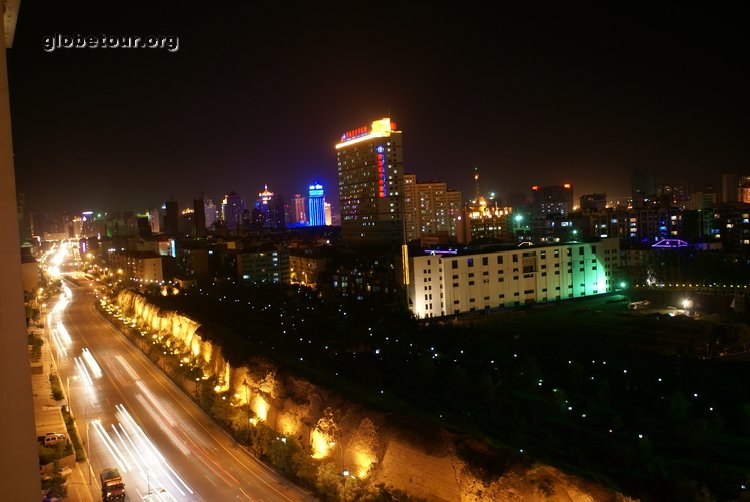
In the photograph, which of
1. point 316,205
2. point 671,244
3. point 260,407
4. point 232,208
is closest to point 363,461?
point 260,407

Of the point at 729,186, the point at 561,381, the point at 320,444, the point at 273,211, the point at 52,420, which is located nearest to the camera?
the point at 320,444

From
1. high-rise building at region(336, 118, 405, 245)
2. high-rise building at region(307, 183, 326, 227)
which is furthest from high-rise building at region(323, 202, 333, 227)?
high-rise building at region(336, 118, 405, 245)

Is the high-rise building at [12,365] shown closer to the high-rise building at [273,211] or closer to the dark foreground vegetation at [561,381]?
the dark foreground vegetation at [561,381]

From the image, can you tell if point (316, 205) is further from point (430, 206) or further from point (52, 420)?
point (52, 420)

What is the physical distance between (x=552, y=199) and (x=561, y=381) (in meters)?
35.4

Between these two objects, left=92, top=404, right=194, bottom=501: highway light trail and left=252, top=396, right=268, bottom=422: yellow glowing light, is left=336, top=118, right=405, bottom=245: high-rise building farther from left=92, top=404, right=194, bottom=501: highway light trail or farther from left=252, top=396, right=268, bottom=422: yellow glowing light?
left=92, top=404, right=194, bottom=501: highway light trail

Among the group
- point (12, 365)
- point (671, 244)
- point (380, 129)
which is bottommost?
point (671, 244)

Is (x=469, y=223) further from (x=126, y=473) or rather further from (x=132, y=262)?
(x=126, y=473)

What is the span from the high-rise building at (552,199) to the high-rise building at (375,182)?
61.0 ft

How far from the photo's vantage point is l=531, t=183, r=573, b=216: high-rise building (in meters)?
41.8

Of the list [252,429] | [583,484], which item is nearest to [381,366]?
[252,429]

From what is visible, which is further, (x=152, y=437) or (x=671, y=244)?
(x=671, y=244)

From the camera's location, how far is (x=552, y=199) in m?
42.2

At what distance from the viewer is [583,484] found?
13.2 ft
